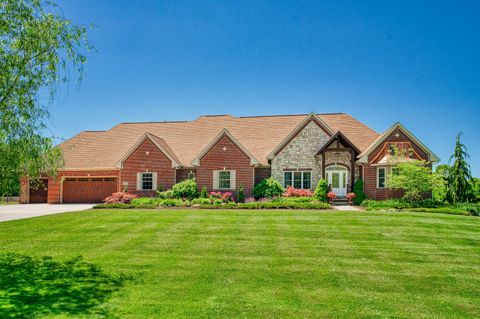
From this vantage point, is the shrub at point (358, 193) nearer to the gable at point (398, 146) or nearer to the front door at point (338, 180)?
the front door at point (338, 180)

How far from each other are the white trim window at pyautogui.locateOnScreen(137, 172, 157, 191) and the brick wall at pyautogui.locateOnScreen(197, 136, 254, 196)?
148 inches

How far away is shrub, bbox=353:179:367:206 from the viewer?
25.4 meters

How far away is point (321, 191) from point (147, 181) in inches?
557

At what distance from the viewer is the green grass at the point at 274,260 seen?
7512 mm

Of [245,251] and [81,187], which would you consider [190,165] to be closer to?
[81,187]

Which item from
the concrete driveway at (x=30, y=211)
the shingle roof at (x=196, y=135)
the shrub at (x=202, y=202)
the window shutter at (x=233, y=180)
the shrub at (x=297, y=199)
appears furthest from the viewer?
the shingle roof at (x=196, y=135)

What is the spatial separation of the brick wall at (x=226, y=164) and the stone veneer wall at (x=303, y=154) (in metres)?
2.28

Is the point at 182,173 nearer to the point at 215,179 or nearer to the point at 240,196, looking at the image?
the point at 215,179

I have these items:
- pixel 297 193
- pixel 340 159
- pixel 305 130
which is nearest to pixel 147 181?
pixel 297 193

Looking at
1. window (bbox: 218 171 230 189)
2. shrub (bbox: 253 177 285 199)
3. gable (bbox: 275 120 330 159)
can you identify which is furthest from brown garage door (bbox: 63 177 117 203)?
gable (bbox: 275 120 330 159)

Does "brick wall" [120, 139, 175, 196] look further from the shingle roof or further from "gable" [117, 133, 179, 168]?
the shingle roof

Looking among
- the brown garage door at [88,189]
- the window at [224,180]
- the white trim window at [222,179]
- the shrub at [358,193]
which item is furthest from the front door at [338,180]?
the brown garage door at [88,189]

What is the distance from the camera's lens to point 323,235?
13.7 m

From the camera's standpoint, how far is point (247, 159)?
27.6 m
